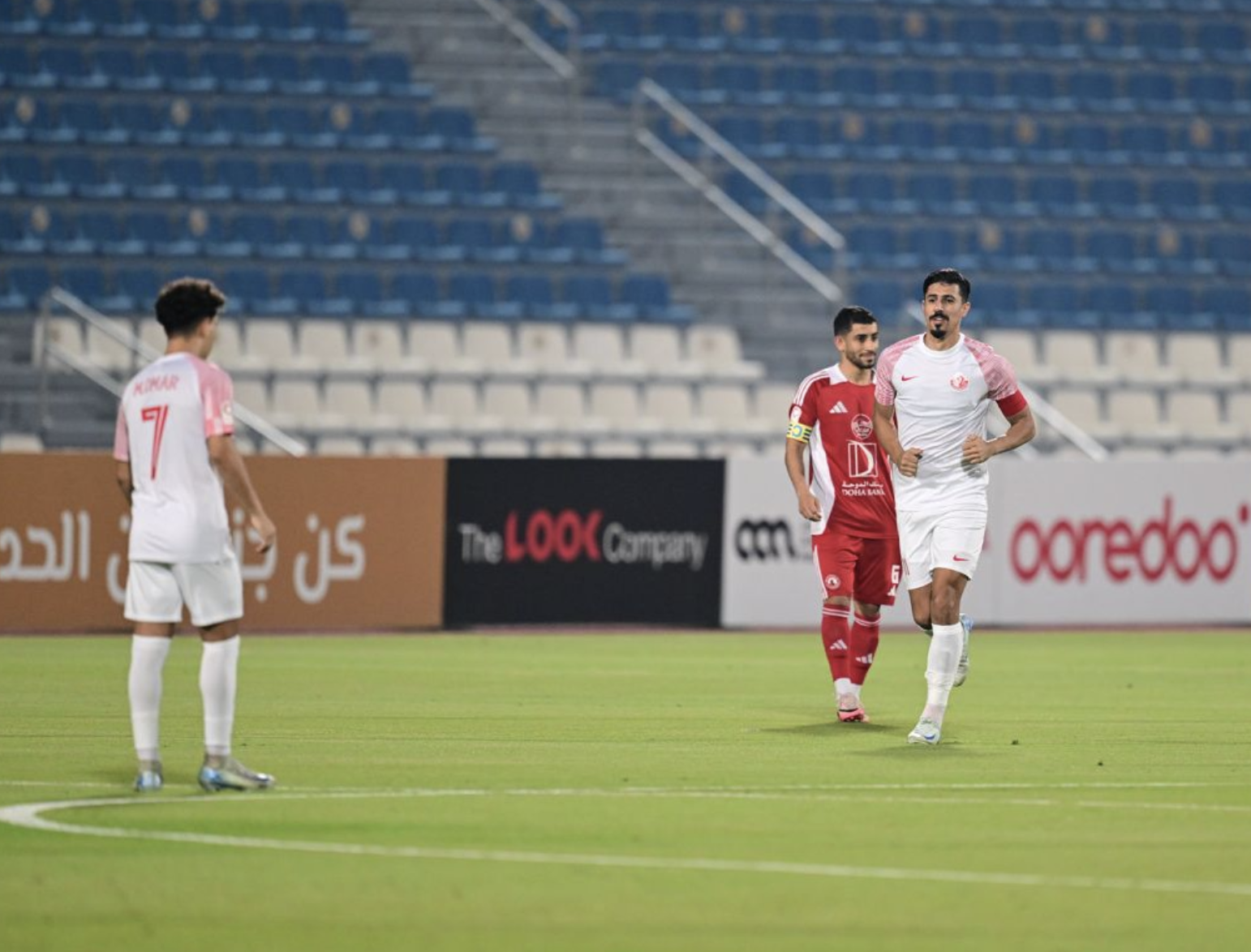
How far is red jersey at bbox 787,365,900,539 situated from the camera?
502 inches

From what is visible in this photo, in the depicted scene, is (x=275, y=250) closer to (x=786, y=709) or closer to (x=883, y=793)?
(x=786, y=709)

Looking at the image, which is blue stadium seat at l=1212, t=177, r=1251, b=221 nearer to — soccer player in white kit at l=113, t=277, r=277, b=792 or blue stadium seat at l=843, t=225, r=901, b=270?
blue stadium seat at l=843, t=225, r=901, b=270

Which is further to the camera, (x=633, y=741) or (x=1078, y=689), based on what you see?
(x=1078, y=689)

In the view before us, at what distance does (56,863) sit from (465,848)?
1.38 m

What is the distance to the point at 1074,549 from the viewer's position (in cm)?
2211

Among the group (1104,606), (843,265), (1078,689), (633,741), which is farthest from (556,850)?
(843,265)

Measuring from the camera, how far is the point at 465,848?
777 centimetres

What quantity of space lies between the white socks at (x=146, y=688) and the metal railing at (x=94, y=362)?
45.6 ft

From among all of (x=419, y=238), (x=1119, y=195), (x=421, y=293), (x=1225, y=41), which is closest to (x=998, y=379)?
(x=421, y=293)

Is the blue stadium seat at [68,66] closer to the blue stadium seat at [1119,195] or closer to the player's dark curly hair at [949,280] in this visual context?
the blue stadium seat at [1119,195]

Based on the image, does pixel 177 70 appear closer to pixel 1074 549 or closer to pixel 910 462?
pixel 1074 549

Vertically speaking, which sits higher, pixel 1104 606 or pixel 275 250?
pixel 275 250

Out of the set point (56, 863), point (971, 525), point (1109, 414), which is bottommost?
point (56, 863)

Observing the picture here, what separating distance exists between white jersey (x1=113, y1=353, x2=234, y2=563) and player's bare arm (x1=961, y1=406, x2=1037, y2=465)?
4.20m
